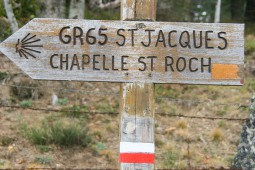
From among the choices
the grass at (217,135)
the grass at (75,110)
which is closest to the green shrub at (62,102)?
the grass at (75,110)

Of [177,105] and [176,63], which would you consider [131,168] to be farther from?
[177,105]

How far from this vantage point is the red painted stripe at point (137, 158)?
8.24 ft

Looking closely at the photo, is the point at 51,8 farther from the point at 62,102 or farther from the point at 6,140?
the point at 6,140

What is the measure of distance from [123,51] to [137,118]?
0.39 meters

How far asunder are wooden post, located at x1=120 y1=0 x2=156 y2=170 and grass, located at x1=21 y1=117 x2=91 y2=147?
434 cm

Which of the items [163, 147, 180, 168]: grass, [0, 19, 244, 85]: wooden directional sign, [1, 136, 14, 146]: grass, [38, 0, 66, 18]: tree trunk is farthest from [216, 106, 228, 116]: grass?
[0, 19, 244, 85]: wooden directional sign

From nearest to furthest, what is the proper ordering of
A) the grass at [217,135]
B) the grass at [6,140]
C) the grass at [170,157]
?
the grass at [170,157]
the grass at [6,140]
the grass at [217,135]

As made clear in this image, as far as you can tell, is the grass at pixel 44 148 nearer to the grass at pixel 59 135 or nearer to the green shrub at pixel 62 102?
the grass at pixel 59 135

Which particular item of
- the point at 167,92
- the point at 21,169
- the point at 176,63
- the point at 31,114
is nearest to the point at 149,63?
the point at 176,63

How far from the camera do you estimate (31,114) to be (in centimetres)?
804

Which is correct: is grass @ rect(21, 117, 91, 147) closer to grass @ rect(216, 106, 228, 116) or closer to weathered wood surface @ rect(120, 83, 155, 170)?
grass @ rect(216, 106, 228, 116)

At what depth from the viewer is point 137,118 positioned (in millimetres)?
2539

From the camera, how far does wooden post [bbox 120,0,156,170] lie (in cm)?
252

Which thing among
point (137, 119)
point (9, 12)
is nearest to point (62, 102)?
point (9, 12)
